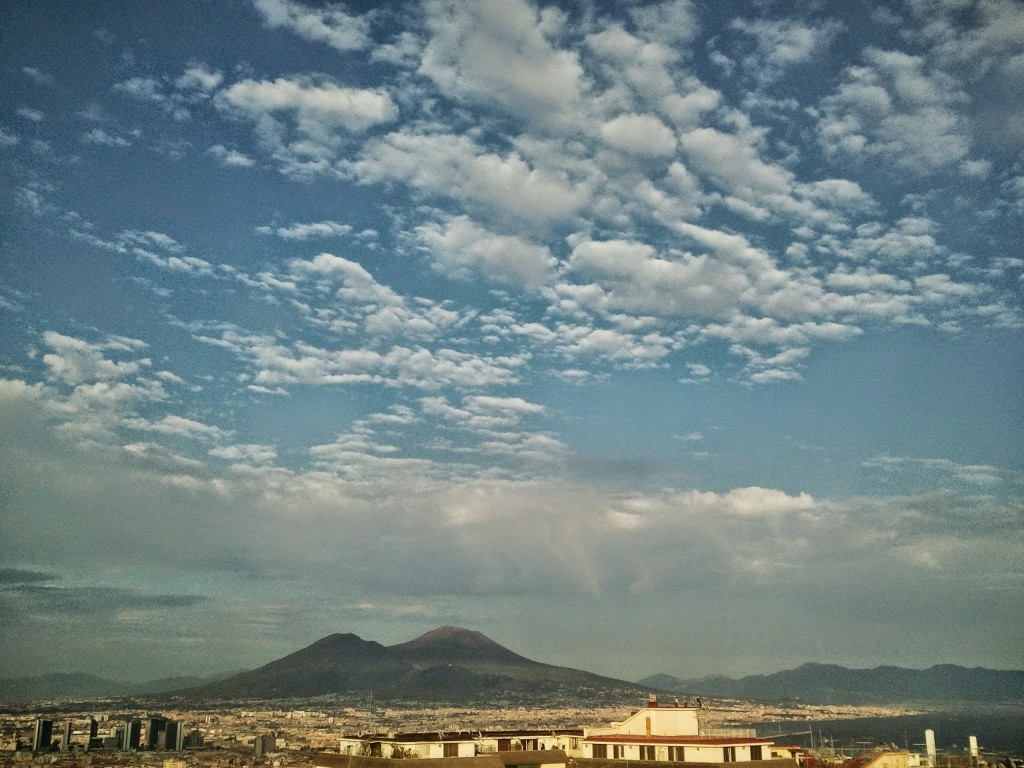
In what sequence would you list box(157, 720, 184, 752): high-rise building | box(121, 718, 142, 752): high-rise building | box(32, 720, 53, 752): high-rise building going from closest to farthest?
box(32, 720, 53, 752): high-rise building
box(121, 718, 142, 752): high-rise building
box(157, 720, 184, 752): high-rise building

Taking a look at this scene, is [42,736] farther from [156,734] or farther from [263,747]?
[263,747]

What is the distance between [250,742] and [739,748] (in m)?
163

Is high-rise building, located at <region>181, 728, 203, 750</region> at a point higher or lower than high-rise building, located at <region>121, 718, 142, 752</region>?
lower

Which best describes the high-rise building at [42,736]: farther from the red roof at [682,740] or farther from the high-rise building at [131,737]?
the red roof at [682,740]

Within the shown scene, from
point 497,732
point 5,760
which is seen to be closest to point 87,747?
point 5,760

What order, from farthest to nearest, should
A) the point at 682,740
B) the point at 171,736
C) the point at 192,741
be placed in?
the point at 192,741 < the point at 171,736 < the point at 682,740

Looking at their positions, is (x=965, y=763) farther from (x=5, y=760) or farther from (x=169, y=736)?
(x=169, y=736)

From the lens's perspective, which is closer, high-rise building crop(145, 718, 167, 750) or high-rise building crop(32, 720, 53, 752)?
high-rise building crop(32, 720, 53, 752)

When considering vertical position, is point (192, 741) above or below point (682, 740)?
below

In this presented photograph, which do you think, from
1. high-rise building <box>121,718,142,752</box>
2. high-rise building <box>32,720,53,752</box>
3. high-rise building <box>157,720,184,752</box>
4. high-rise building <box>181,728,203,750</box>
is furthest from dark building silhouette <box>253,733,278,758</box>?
high-rise building <box>32,720,53,752</box>

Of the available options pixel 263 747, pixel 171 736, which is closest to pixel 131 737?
pixel 171 736

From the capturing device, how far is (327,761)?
160 ft

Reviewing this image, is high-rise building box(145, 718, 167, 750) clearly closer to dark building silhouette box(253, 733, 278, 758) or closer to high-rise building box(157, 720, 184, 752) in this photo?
high-rise building box(157, 720, 184, 752)

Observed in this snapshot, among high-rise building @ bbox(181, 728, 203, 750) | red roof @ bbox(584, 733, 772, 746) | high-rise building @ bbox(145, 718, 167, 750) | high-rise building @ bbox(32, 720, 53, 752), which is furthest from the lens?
high-rise building @ bbox(181, 728, 203, 750)
